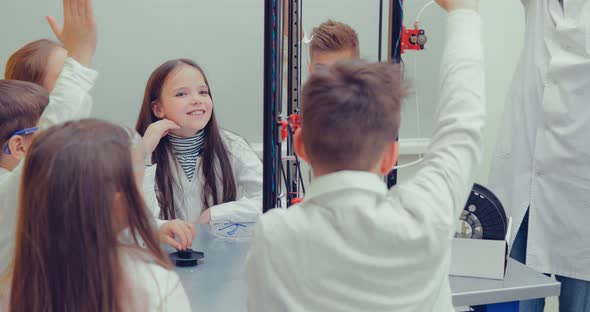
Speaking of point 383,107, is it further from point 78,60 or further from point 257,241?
point 78,60

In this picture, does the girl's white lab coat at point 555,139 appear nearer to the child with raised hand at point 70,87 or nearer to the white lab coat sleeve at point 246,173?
the white lab coat sleeve at point 246,173

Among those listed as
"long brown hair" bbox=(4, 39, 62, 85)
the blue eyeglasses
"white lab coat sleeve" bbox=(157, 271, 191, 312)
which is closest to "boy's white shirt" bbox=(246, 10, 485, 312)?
"white lab coat sleeve" bbox=(157, 271, 191, 312)

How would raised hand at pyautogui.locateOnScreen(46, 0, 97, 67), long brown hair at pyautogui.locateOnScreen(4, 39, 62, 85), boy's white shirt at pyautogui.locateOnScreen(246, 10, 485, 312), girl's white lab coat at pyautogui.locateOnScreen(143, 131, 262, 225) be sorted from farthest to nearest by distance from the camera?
1. long brown hair at pyautogui.locateOnScreen(4, 39, 62, 85)
2. girl's white lab coat at pyautogui.locateOnScreen(143, 131, 262, 225)
3. raised hand at pyautogui.locateOnScreen(46, 0, 97, 67)
4. boy's white shirt at pyautogui.locateOnScreen(246, 10, 485, 312)

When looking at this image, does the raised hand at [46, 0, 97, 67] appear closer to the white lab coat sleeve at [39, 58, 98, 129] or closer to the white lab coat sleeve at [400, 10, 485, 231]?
the white lab coat sleeve at [39, 58, 98, 129]

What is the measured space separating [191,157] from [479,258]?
1.06 m

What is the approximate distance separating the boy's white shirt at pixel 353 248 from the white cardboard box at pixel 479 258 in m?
0.54

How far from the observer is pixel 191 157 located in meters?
2.18

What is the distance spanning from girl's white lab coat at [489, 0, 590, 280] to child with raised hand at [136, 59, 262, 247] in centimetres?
84

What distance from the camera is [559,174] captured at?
199 centimetres

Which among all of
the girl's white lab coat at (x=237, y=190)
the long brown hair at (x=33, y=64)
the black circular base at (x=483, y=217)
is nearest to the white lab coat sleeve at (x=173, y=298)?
the black circular base at (x=483, y=217)

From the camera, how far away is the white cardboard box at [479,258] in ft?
4.69

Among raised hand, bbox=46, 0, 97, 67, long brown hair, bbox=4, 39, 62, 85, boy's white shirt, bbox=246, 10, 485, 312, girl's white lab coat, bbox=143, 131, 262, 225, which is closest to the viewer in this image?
boy's white shirt, bbox=246, 10, 485, 312

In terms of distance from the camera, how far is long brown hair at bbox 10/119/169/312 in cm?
89

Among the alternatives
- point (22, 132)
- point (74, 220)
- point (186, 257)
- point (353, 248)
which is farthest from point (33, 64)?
point (353, 248)
